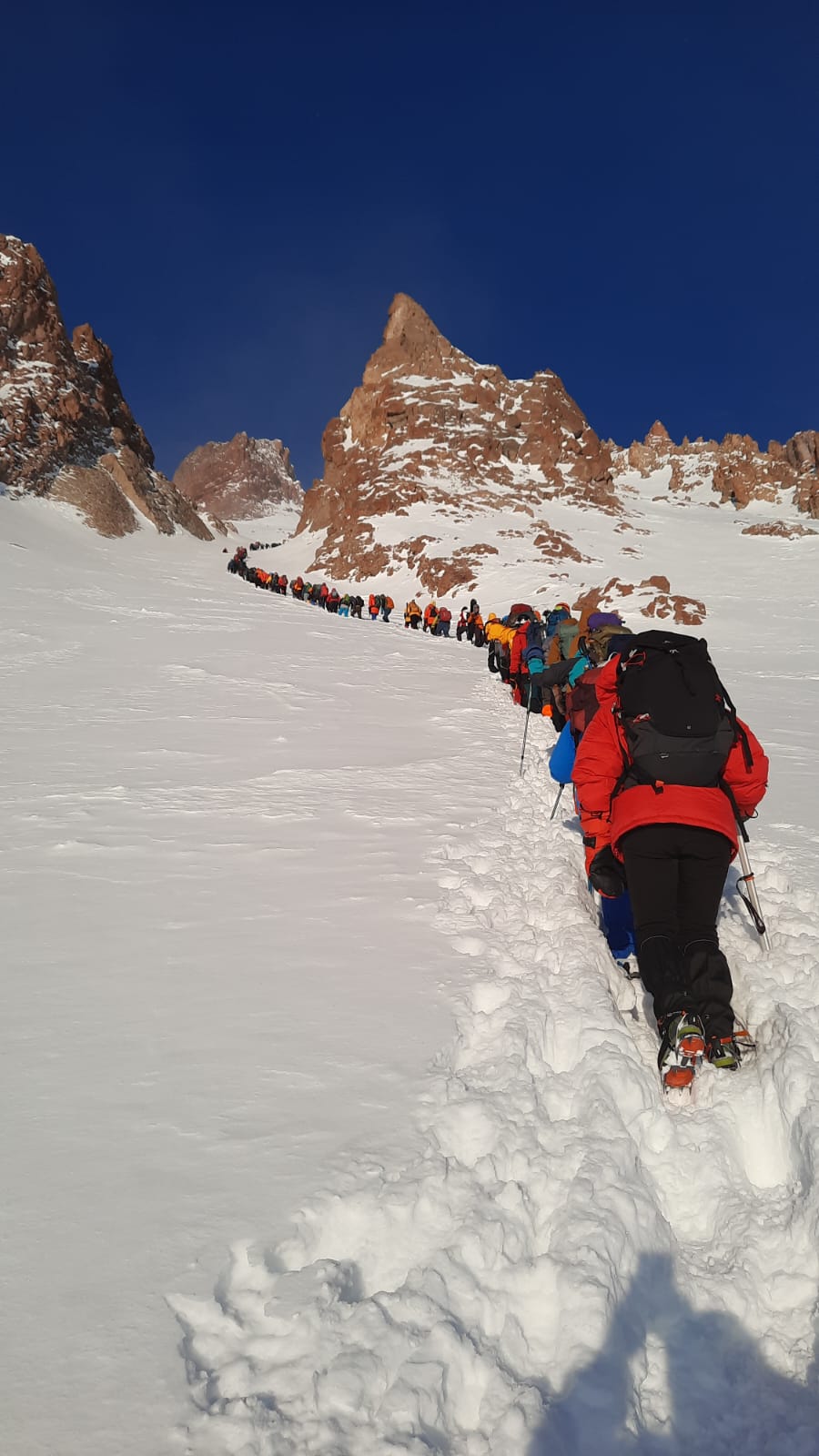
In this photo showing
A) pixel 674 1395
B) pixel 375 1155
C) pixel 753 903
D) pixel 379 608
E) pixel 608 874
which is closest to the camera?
pixel 674 1395

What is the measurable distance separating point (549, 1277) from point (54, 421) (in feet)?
158

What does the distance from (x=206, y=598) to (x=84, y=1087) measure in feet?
65.3

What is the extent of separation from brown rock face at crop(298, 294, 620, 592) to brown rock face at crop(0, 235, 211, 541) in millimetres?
13598

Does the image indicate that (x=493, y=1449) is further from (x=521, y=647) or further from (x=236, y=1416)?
(x=521, y=647)

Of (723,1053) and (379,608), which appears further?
(379,608)

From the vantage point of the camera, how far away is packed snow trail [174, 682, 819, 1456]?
4.66 ft

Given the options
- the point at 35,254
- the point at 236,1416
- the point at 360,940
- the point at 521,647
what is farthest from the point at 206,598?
the point at 35,254

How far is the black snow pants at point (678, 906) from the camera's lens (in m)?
2.61

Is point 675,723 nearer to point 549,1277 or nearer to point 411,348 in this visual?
point 549,1277

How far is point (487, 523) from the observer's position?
44406 mm

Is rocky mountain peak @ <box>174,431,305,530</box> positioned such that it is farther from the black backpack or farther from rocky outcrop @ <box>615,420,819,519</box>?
the black backpack

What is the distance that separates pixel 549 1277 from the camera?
1696mm

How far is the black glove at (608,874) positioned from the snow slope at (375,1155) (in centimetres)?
36

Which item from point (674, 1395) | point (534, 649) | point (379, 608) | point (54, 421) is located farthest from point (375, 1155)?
point (54, 421)
